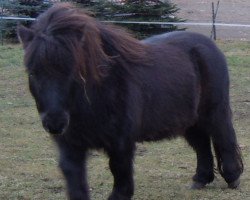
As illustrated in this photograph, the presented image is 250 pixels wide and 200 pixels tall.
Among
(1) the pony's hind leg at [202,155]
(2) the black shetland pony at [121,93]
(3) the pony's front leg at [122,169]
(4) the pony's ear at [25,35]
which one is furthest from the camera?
(1) the pony's hind leg at [202,155]

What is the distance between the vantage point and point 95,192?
6.53 meters

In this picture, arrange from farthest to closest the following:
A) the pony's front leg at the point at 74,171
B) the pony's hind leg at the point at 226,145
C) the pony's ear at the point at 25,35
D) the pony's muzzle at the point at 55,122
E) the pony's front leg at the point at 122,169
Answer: the pony's hind leg at the point at 226,145 < the pony's front leg at the point at 122,169 < the pony's front leg at the point at 74,171 < the pony's ear at the point at 25,35 < the pony's muzzle at the point at 55,122

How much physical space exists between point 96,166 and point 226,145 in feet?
5.18

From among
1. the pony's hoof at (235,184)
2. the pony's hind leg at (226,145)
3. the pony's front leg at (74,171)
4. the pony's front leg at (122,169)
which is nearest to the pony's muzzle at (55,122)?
the pony's front leg at (74,171)

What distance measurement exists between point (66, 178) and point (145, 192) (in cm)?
128

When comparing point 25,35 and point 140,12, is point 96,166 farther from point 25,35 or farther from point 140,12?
point 140,12

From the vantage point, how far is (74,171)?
5.45 metres

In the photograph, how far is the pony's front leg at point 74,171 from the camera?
544 cm

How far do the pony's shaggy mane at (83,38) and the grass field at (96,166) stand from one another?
71 cm

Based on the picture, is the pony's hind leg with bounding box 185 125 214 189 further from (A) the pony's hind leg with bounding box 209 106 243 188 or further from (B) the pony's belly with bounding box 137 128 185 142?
(B) the pony's belly with bounding box 137 128 185 142

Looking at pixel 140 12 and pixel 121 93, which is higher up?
pixel 121 93

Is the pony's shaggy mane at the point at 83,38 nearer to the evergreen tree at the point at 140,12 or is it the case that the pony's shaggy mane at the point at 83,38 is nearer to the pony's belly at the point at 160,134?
the pony's belly at the point at 160,134

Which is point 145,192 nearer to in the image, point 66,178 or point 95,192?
point 95,192

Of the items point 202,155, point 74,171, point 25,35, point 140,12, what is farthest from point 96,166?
point 140,12
